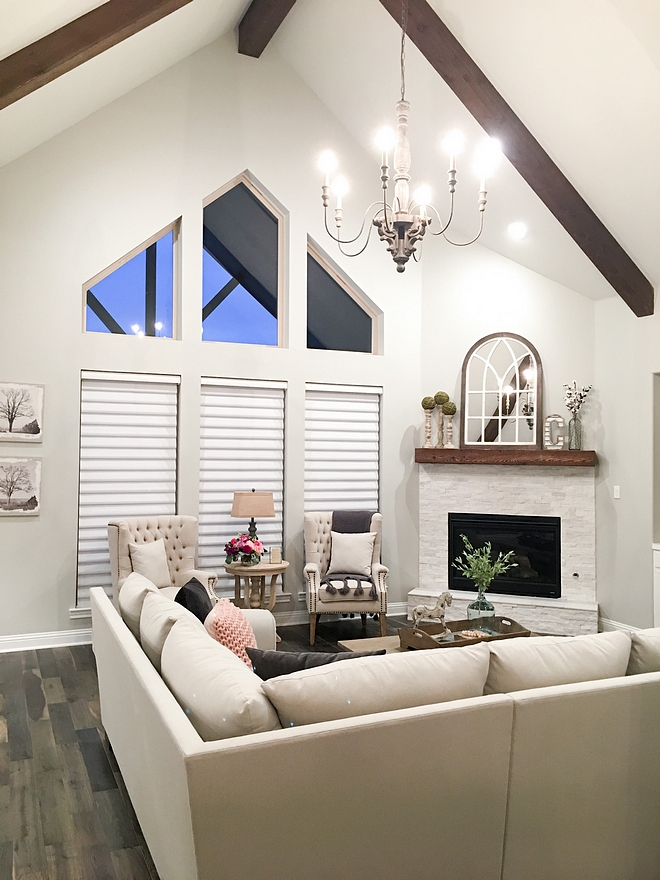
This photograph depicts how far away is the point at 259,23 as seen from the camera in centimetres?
586

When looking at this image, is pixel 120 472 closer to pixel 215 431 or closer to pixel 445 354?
pixel 215 431

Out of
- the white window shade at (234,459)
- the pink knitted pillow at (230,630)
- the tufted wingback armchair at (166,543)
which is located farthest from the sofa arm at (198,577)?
the pink knitted pillow at (230,630)

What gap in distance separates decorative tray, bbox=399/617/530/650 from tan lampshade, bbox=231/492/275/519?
1695 mm

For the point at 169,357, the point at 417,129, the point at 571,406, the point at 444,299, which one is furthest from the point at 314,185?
A: the point at 571,406

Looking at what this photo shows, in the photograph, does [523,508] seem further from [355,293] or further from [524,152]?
[524,152]

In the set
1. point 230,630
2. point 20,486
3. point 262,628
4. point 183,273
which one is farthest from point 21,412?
point 230,630

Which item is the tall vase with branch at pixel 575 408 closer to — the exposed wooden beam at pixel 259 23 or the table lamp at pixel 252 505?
the table lamp at pixel 252 505

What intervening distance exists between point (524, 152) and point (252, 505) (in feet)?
11.2

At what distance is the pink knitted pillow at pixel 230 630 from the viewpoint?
9.70 ft

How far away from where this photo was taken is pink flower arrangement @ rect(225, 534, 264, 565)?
Answer: 5.71m

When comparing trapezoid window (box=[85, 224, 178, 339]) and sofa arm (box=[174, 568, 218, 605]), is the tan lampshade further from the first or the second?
trapezoid window (box=[85, 224, 178, 339])

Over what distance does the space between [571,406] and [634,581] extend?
5.20 ft

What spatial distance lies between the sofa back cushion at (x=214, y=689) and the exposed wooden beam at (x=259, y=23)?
204 inches

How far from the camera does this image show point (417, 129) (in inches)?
239
